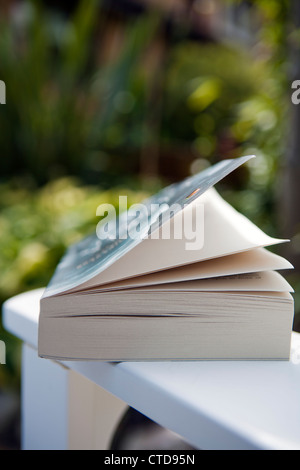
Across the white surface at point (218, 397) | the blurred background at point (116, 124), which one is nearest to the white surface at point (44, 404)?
the white surface at point (218, 397)

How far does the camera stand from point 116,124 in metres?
4.43

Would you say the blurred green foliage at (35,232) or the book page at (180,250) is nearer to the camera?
the book page at (180,250)

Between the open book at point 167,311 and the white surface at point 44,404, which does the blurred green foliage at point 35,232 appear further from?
the open book at point 167,311

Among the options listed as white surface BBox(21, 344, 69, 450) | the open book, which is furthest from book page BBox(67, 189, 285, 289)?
white surface BBox(21, 344, 69, 450)

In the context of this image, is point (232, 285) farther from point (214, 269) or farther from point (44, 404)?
point (44, 404)

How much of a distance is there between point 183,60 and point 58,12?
182 centimetres

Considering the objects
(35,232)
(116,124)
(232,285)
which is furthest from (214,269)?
(116,124)

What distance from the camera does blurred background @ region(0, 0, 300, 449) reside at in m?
1.72

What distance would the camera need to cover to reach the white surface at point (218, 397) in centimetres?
31

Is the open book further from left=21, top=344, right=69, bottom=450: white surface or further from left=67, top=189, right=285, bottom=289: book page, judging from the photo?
left=21, top=344, right=69, bottom=450: white surface

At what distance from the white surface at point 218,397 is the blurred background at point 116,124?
1056 mm

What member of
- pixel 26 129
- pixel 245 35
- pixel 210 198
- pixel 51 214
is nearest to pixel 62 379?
pixel 210 198

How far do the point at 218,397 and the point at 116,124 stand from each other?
14.1 feet

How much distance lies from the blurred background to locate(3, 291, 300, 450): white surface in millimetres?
1056
